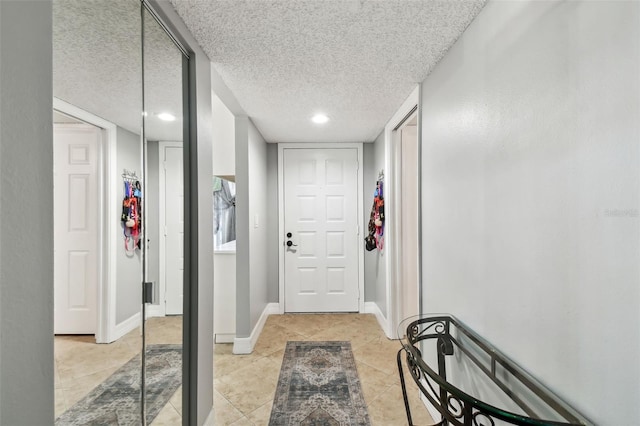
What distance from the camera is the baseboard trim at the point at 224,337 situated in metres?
3.05

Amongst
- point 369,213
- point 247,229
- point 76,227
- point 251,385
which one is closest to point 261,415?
point 251,385

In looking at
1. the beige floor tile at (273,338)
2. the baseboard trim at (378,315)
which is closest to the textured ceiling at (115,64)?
the beige floor tile at (273,338)

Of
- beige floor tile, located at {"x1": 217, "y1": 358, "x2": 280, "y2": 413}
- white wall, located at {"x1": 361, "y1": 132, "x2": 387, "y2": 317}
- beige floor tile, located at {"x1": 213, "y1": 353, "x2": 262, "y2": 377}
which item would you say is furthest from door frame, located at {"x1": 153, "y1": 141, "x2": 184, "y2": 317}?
white wall, located at {"x1": 361, "y1": 132, "x2": 387, "y2": 317}

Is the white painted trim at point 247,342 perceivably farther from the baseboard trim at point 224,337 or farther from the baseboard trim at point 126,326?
the baseboard trim at point 126,326

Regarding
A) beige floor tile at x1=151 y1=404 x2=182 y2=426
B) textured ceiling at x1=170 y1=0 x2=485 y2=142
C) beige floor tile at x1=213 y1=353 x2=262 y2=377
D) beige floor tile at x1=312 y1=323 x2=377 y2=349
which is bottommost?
beige floor tile at x1=213 y1=353 x2=262 y2=377

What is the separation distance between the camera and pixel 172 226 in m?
1.48

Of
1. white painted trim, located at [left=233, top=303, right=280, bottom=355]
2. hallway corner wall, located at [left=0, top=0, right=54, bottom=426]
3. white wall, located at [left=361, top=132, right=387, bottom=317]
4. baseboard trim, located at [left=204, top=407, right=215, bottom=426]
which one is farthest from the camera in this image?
white wall, located at [left=361, top=132, right=387, bottom=317]

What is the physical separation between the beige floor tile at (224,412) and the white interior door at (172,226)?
0.90 meters

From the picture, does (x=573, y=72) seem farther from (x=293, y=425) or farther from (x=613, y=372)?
(x=293, y=425)

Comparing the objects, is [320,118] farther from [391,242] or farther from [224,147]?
[391,242]

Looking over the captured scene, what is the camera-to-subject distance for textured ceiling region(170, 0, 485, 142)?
1.36 meters

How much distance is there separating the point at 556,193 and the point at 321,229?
3121mm

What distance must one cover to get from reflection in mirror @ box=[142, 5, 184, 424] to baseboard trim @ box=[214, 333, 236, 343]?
1502 millimetres

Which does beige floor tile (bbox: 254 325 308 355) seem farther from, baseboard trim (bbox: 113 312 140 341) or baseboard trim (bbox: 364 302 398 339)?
baseboard trim (bbox: 113 312 140 341)
